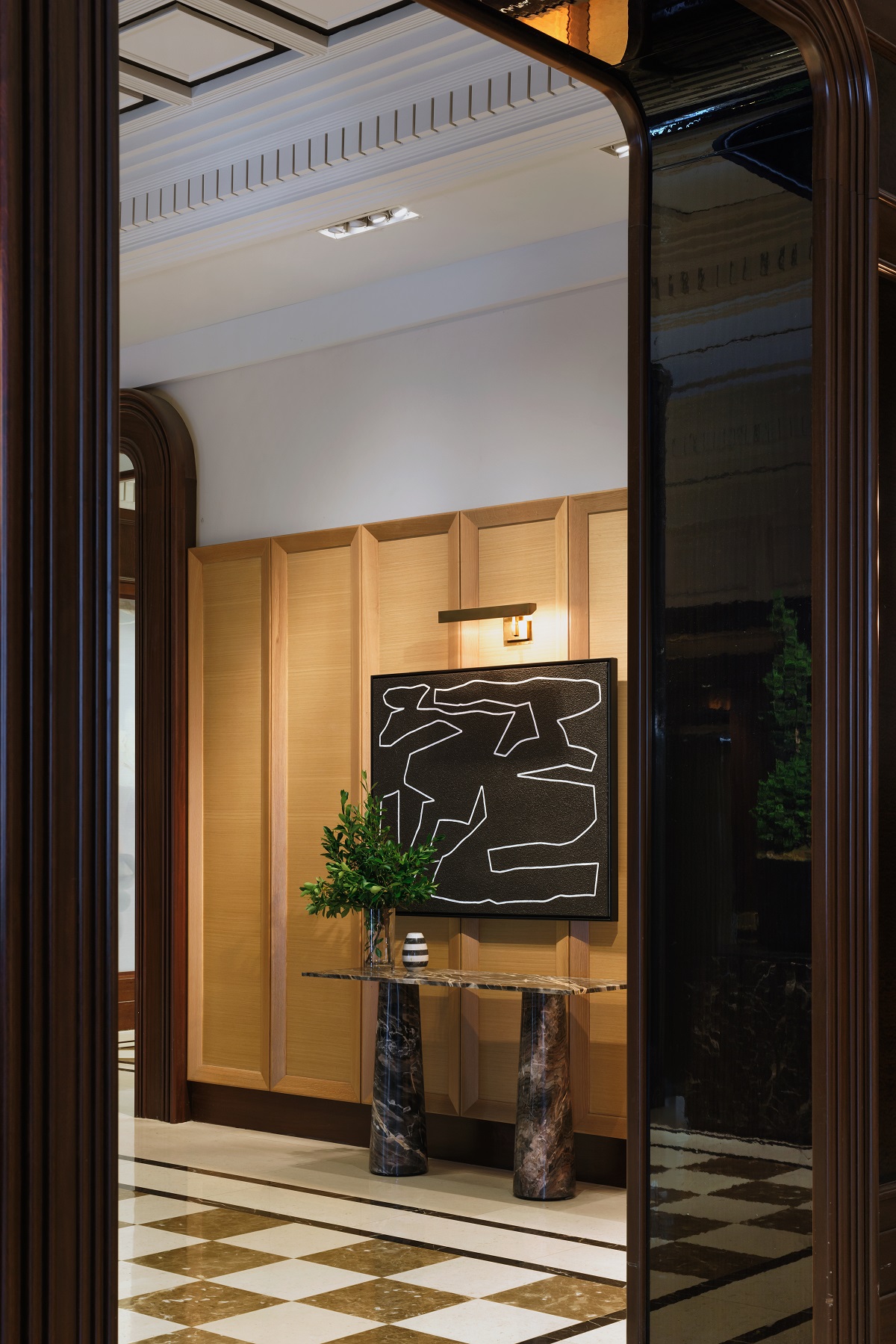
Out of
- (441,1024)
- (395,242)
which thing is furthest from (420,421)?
(441,1024)

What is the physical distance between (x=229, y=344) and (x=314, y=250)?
4.13ft

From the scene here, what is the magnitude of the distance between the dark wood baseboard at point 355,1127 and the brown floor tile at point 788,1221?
11.5 feet

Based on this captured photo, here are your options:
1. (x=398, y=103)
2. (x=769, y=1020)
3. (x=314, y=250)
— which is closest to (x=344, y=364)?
(x=314, y=250)

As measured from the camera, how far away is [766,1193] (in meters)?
2.53

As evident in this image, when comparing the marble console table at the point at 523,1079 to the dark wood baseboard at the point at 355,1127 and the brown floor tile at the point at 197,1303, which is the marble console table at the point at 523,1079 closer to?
the dark wood baseboard at the point at 355,1127

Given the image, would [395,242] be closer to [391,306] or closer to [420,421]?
[391,306]

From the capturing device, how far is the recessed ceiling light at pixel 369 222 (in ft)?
20.0

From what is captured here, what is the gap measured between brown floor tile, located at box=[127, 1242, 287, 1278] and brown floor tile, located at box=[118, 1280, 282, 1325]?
16 cm

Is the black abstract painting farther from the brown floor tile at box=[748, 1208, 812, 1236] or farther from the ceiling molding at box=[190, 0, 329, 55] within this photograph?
the brown floor tile at box=[748, 1208, 812, 1236]

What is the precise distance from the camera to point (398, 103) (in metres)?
5.73

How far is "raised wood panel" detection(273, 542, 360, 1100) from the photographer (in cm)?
695

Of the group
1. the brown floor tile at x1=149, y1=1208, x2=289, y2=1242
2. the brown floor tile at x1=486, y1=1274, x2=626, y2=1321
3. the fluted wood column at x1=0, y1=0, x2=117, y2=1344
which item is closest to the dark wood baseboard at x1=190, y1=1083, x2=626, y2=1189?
the brown floor tile at x1=149, y1=1208, x2=289, y2=1242

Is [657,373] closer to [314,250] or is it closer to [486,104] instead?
[486,104]

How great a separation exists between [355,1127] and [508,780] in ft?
6.05
